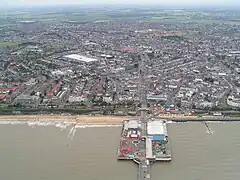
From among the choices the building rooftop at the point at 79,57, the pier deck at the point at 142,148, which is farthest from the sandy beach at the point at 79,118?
the building rooftop at the point at 79,57

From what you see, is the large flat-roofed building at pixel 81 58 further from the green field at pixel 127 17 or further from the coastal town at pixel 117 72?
the green field at pixel 127 17

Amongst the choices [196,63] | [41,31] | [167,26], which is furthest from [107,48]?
[167,26]

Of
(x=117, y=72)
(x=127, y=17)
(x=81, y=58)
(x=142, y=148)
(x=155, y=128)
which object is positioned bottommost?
(x=142, y=148)

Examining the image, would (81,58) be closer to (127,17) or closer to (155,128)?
(155,128)

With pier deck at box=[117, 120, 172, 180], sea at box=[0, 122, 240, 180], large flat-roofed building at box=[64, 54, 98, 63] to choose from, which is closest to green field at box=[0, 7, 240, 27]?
large flat-roofed building at box=[64, 54, 98, 63]

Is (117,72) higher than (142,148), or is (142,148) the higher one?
(117,72)

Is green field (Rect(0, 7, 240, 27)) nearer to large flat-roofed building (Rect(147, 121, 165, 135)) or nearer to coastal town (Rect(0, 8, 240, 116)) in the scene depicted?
coastal town (Rect(0, 8, 240, 116))

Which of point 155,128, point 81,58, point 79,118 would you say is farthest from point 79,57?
point 155,128
